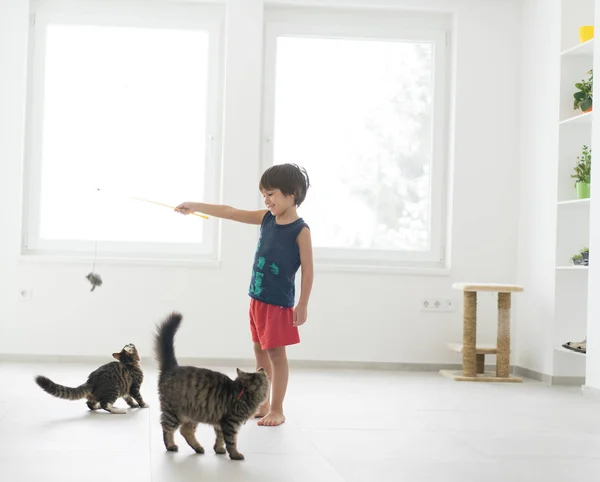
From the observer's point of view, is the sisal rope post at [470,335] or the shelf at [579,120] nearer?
the shelf at [579,120]

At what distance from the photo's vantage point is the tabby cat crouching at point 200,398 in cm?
266

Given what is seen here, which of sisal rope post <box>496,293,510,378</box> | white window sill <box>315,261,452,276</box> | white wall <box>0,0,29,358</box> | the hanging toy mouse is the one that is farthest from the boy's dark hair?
white wall <box>0,0,29,358</box>

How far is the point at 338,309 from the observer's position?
550 centimetres

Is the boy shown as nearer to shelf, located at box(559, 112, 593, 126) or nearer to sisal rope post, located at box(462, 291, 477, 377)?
sisal rope post, located at box(462, 291, 477, 377)

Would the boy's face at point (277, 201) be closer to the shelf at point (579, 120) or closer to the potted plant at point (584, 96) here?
the shelf at point (579, 120)

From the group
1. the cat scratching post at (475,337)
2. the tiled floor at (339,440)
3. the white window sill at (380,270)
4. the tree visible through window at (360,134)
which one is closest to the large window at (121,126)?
the tree visible through window at (360,134)

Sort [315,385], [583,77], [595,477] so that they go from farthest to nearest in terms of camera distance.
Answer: [583,77] → [315,385] → [595,477]

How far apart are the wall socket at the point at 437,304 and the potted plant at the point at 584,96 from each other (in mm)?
1506

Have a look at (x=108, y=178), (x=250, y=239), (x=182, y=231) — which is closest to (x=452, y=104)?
(x=250, y=239)

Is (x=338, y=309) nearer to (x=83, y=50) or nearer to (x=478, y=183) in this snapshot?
(x=478, y=183)

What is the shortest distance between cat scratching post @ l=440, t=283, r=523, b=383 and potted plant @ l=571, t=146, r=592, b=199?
0.69 m

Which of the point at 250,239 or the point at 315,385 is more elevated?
the point at 250,239

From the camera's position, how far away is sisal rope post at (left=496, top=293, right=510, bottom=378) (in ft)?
16.8

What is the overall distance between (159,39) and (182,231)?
4.28 feet
